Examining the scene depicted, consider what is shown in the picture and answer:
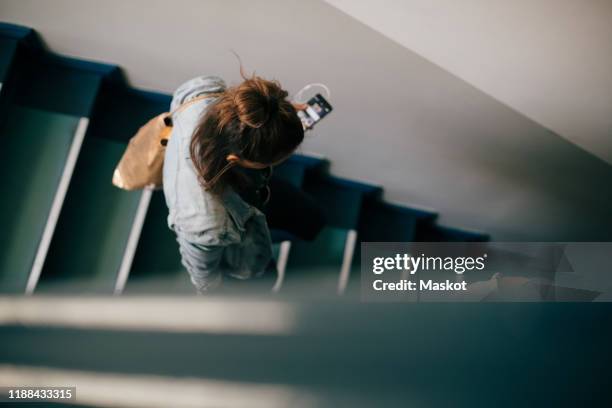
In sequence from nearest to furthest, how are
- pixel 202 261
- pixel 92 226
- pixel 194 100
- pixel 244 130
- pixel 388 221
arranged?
pixel 244 130 < pixel 194 100 < pixel 202 261 < pixel 92 226 < pixel 388 221

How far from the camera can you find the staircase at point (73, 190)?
2.34 m

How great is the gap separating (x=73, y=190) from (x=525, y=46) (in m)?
2.28

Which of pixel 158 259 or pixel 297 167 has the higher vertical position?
pixel 297 167

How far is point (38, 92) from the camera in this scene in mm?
2492

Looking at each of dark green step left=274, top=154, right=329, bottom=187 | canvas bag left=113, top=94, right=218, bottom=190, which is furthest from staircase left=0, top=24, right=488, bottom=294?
canvas bag left=113, top=94, right=218, bottom=190

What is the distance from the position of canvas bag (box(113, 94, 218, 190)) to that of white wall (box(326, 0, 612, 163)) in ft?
3.40

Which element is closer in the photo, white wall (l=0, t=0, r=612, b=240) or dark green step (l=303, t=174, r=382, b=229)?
white wall (l=0, t=0, r=612, b=240)

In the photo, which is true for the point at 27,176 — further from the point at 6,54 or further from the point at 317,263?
the point at 317,263

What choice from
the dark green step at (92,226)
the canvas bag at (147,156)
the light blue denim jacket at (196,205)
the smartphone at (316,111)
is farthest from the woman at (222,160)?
the dark green step at (92,226)

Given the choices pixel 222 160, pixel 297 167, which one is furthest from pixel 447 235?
pixel 222 160

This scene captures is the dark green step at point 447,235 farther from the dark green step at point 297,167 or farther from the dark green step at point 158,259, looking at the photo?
the dark green step at point 158,259

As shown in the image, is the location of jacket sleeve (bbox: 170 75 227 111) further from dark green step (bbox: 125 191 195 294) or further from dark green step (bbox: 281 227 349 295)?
dark green step (bbox: 281 227 349 295)

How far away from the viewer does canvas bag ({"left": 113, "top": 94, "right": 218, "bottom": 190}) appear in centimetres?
159

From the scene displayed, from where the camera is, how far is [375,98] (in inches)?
99.7
